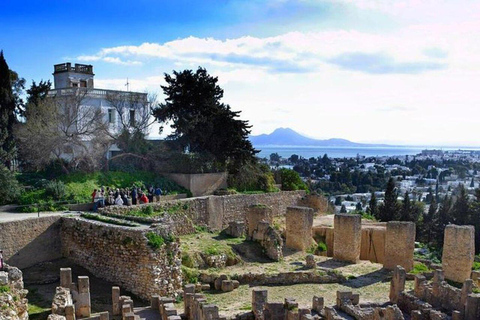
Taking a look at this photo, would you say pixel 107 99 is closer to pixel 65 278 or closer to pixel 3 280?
pixel 65 278

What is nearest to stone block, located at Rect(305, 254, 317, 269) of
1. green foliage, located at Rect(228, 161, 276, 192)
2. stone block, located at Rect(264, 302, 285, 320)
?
stone block, located at Rect(264, 302, 285, 320)

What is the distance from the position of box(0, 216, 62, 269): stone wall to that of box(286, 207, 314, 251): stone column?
11514 millimetres

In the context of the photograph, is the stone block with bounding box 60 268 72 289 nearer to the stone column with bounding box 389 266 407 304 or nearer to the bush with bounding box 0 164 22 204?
Result: the bush with bounding box 0 164 22 204

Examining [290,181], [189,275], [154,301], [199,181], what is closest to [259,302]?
[154,301]

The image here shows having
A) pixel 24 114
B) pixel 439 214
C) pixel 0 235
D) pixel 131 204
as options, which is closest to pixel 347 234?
pixel 131 204

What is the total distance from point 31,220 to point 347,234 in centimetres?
1414

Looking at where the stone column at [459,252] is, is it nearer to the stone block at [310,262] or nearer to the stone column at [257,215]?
the stone block at [310,262]

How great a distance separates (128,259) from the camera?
1675 cm

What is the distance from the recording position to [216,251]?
20625 mm

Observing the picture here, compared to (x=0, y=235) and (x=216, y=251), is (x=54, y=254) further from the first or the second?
(x=216, y=251)

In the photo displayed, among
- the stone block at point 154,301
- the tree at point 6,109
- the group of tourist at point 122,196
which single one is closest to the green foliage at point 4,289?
the stone block at point 154,301

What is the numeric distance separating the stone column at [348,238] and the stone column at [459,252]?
4.15m

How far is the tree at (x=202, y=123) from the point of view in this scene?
30.2 m

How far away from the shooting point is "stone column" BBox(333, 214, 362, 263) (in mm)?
23156
